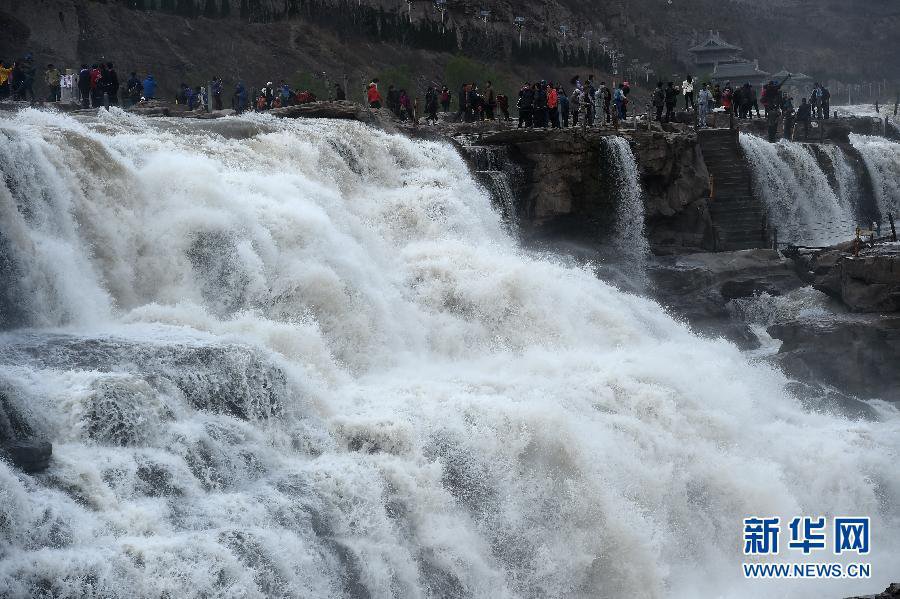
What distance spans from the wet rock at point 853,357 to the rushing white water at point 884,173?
47.1 ft

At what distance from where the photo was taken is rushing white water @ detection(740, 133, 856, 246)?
2878 cm

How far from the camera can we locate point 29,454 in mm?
8406

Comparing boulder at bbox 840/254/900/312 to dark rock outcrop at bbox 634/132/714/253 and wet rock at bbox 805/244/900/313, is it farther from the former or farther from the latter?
dark rock outcrop at bbox 634/132/714/253

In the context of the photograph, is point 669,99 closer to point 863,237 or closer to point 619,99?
point 619,99

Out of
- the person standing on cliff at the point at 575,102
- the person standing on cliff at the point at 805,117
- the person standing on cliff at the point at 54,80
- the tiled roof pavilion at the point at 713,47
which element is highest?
the tiled roof pavilion at the point at 713,47

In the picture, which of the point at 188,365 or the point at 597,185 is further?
the point at 597,185

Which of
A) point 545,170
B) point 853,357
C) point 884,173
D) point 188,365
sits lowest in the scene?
point 853,357

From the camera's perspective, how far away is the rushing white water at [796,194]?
28781 millimetres

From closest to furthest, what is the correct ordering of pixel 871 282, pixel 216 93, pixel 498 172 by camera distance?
pixel 871 282 < pixel 498 172 < pixel 216 93

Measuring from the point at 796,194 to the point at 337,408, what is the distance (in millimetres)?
20905

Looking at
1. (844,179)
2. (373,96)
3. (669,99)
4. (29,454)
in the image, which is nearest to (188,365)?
(29,454)

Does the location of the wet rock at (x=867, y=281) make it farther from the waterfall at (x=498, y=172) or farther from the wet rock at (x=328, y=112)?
the wet rock at (x=328, y=112)

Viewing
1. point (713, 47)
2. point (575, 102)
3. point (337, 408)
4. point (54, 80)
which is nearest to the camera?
point (337, 408)

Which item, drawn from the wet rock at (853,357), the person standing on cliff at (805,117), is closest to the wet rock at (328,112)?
the wet rock at (853,357)
